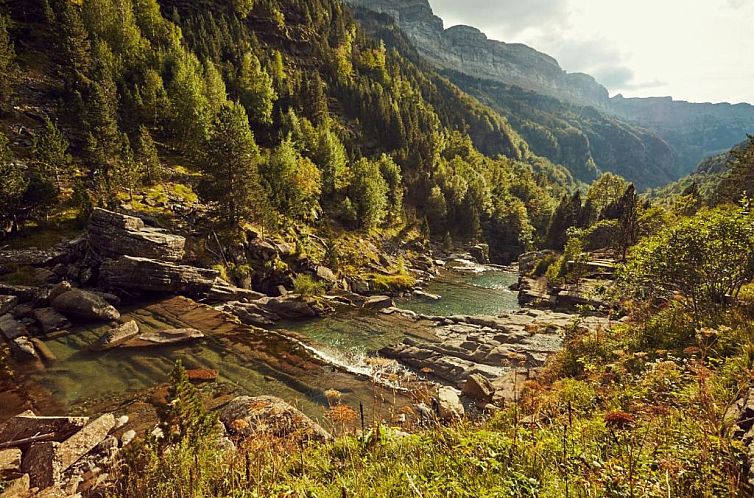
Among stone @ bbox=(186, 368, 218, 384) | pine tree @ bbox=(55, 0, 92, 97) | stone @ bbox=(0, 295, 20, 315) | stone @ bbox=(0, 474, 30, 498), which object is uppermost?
pine tree @ bbox=(55, 0, 92, 97)

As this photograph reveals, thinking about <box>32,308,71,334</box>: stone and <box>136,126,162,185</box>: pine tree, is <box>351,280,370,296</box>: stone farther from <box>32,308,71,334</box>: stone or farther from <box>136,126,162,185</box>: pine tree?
<box>136,126,162,185</box>: pine tree

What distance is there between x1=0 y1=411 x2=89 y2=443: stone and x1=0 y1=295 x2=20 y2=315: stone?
2016 cm

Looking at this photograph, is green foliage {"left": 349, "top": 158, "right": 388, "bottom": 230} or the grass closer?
the grass

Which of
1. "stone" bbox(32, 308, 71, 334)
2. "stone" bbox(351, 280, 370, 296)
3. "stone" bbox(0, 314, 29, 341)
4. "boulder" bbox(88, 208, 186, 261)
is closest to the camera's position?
"stone" bbox(0, 314, 29, 341)

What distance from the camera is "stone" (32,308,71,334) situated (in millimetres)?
24922

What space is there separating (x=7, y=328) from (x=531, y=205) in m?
139

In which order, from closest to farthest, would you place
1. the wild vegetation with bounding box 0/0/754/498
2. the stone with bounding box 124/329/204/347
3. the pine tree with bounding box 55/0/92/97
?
the wild vegetation with bounding box 0/0/754/498 → the stone with bounding box 124/329/204/347 → the pine tree with bounding box 55/0/92/97

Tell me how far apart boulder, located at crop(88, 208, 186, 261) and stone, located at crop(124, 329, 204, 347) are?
1197cm

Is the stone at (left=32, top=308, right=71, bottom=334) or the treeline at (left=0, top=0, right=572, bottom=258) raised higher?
the treeline at (left=0, top=0, right=572, bottom=258)

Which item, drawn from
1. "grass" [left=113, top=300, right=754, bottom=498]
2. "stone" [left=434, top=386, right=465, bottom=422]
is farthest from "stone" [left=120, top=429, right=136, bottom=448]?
"stone" [left=434, top=386, right=465, bottom=422]

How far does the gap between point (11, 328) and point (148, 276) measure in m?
9.81

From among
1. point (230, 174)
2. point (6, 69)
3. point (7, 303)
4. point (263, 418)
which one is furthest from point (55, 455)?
point (6, 69)

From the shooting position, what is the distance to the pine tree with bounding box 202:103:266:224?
140 ft

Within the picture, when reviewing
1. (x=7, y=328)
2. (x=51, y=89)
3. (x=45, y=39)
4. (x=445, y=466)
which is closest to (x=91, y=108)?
(x=51, y=89)
